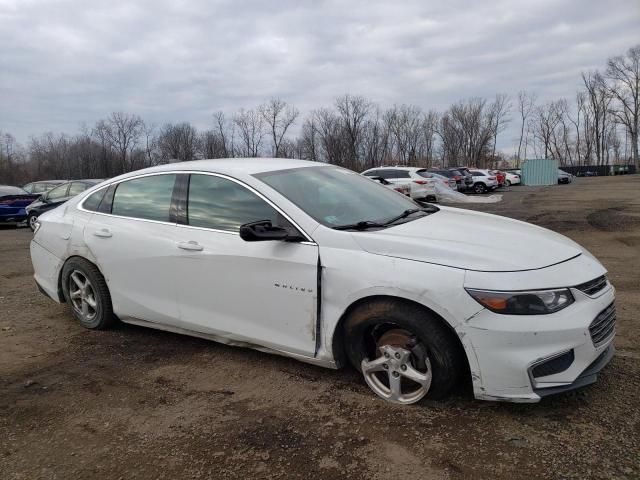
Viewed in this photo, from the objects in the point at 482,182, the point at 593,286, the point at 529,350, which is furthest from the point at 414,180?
the point at 529,350

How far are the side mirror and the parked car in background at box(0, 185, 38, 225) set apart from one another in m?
16.6

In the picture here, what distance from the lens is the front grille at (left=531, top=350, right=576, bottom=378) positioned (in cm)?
274

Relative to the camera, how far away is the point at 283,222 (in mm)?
3455

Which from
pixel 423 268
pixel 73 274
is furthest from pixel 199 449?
pixel 73 274

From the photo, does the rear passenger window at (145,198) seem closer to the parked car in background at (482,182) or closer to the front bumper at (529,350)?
the front bumper at (529,350)

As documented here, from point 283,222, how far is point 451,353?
1375 millimetres

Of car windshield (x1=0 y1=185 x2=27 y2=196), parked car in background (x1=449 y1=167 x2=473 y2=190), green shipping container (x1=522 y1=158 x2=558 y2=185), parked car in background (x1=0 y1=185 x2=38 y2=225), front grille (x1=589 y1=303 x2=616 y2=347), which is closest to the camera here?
front grille (x1=589 y1=303 x2=616 y2=347)

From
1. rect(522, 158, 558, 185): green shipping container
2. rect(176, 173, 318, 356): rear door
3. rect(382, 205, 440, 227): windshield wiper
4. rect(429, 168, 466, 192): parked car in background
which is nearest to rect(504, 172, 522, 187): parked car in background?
rect(522, 158, 558, 185): green shipping container

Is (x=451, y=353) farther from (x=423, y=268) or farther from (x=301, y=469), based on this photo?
(x=301, y=469)

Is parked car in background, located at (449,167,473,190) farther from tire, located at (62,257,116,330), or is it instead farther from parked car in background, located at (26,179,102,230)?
tire, located at (62,257,116,330)

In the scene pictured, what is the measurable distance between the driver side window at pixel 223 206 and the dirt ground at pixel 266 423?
1.10 metres

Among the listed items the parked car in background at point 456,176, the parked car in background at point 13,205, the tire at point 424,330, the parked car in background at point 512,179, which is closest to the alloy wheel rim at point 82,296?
the tire at point 424,330

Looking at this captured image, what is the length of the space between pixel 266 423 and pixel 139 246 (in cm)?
188

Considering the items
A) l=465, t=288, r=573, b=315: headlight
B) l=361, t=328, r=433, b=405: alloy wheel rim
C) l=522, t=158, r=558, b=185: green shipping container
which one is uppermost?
l=522, t=158, r=558, b=185: green shipping container
